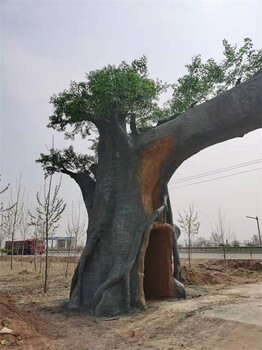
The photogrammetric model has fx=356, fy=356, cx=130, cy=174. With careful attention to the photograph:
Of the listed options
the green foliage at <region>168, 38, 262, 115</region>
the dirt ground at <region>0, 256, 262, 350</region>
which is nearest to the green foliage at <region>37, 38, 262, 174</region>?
the green foliage at <region>168, 38, 262, 115</region>

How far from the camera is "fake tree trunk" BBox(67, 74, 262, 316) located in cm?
697

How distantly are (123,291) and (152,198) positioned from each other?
7.62ft

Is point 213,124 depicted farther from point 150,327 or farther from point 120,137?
point 150,327

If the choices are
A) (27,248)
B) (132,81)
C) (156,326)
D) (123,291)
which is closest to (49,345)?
(156,326)

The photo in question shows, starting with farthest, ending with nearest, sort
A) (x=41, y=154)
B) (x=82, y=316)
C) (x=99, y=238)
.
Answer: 1. (x=41, y=154)
2. (x=99, y=238)
3. (x=82, y=316)

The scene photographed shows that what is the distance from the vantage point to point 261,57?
744 centimetres

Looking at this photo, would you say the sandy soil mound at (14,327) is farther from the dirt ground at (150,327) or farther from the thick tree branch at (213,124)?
the thick tree branch at (213,124)

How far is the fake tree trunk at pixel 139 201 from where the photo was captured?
22.9 feet

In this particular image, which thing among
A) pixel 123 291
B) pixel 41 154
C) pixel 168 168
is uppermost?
pixel 41 154

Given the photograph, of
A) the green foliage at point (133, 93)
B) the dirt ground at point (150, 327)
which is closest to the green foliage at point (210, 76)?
the green foliage at point (133, 93)

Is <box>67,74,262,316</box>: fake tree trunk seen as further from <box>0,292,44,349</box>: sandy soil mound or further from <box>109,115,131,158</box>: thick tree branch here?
<box>0,292,44,349</box>: sandy soil mound

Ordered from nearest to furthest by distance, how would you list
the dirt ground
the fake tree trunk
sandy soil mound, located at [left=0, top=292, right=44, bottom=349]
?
the dirt ground < sandy soil mound, located at [left=0, top=292, right=44, bottom=349] < the fake tree trunk

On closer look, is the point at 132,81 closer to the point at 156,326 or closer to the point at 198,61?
the point at 198,61

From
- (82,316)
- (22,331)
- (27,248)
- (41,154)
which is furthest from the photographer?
(27,248)
